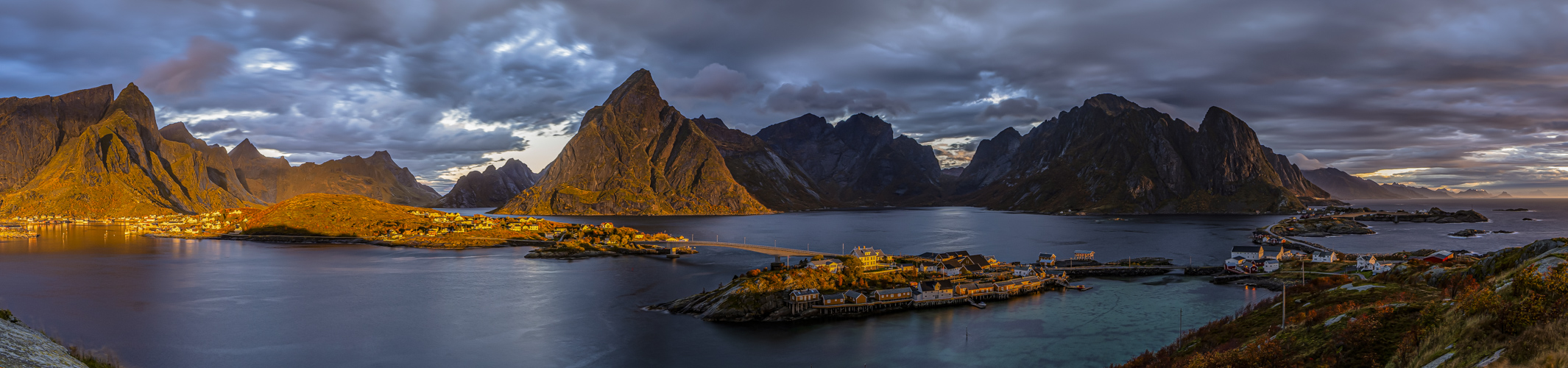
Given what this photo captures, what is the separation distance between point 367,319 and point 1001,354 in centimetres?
5097

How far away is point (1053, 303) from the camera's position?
6266 cm

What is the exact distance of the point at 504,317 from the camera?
54906 millimetres

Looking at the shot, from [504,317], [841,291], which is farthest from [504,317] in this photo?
[841,291]

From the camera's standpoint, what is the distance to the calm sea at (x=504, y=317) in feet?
141

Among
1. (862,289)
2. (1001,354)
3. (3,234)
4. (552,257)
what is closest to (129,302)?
(552,257)

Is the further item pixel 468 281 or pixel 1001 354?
pixel 468 281

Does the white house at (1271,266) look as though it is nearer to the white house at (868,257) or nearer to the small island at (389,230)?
the white house at (868,257)

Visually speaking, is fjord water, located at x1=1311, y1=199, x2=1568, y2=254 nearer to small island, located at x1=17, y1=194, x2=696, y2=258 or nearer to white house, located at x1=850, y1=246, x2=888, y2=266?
white house, located at x1=850, y1=246, x2=888, y2=266

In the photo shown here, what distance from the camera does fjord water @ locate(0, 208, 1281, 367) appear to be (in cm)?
4284

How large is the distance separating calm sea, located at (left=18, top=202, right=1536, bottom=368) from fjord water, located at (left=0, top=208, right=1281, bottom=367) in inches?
8.9

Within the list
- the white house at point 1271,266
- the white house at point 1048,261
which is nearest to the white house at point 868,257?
the white house at point 1048,261

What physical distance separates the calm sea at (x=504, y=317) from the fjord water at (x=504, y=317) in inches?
8.9

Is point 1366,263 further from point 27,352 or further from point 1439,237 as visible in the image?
point 27,352

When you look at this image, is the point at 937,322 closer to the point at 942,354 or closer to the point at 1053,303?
the point at 942,354
